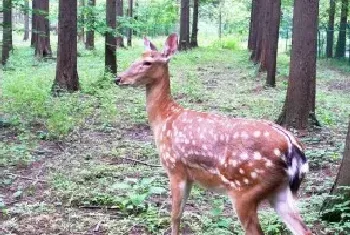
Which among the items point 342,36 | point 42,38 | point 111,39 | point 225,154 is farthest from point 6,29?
point 342,36

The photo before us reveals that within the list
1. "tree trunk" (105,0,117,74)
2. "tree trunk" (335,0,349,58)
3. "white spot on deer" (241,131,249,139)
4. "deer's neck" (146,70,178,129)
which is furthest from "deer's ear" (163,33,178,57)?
"tree trunk" (335,0,349,58)

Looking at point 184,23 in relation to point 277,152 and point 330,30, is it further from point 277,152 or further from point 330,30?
point 277,152

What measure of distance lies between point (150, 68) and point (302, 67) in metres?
5.58

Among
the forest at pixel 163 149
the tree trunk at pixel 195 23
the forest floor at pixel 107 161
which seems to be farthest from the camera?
the tree trunk at pixel 195 23

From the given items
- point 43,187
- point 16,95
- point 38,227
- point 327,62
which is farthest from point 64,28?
point 327,62

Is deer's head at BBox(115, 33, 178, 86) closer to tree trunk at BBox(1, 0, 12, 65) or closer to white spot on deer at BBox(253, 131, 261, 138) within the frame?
white spot on deer at BBox(253, 131, 261, 138)

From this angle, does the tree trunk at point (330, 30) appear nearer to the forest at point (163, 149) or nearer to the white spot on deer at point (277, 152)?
the forest at point (163, 149)

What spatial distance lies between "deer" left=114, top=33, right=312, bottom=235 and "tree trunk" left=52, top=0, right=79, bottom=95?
8.75m

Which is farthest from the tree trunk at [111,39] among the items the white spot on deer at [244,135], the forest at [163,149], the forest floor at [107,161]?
the white spot on deer at [244,135]

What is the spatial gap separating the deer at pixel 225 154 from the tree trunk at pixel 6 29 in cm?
558

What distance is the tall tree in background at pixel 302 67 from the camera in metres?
10.1

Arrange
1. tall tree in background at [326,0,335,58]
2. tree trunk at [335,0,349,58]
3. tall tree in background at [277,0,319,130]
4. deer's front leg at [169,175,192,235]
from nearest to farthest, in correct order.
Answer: deer's front leg at [169,175,192,235] → tall tree in background at [277,0,319,130] → tree trunk at [335,0,349,58] → tall tree in background at [326,0,335,58]

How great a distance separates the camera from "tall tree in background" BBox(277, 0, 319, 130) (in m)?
10.1

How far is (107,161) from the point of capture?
7.81m
